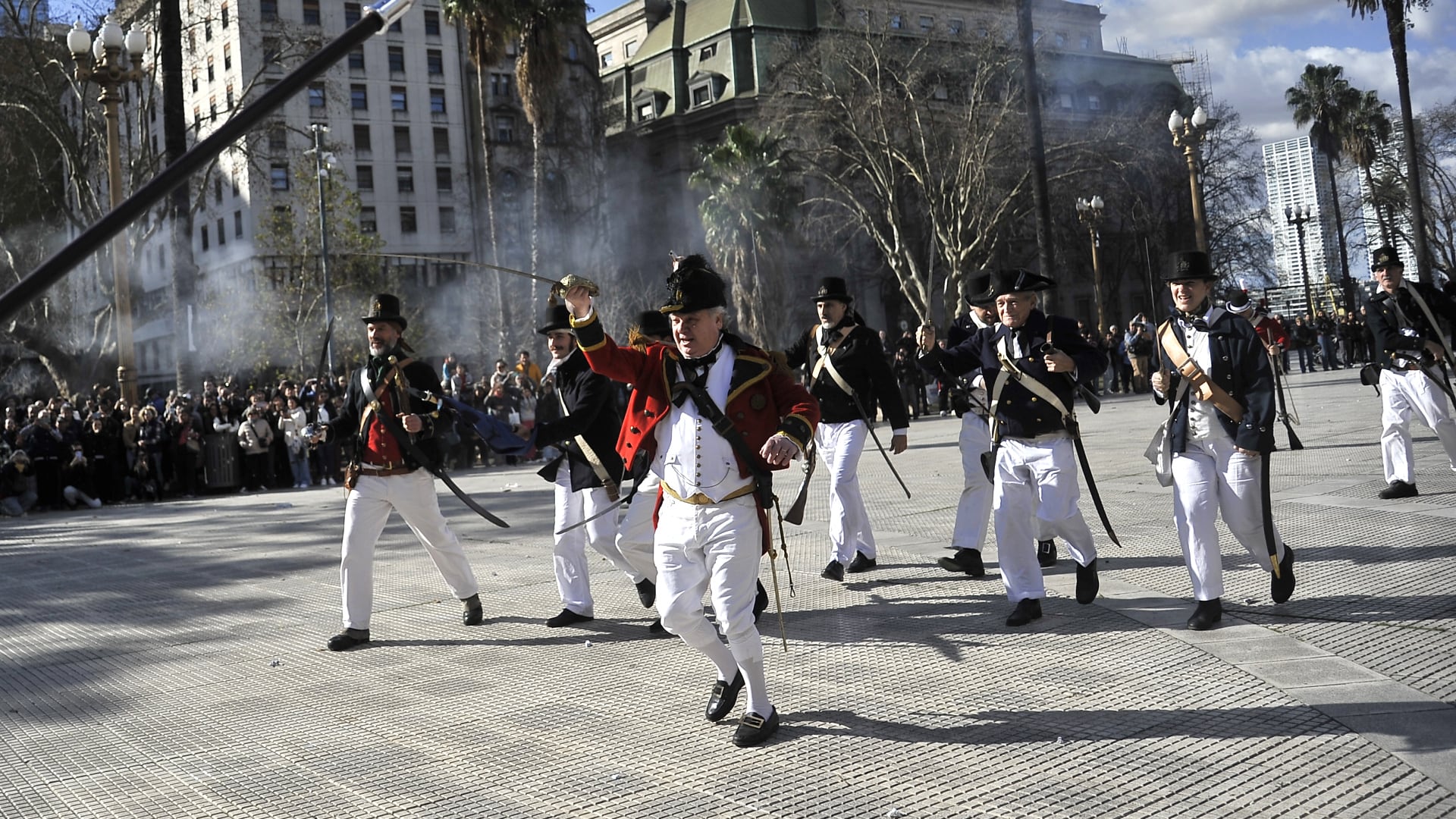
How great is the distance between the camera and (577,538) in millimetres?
7551

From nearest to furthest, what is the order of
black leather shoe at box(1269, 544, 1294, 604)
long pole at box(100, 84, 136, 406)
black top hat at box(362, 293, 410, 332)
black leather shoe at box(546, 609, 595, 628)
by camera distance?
black leather shoe at box(1269, 544, 1294, 604) < black leather shoe at box(546, 609, 595, 628) < black top hat at box(362, 293, 410, 332) < long pole at box(100, 84, 136, 406)

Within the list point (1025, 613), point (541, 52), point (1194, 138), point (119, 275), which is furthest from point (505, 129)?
point (1025, 613)

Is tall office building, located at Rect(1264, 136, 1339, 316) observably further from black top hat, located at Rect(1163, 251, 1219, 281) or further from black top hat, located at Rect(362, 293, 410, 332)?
black top hat, located at Rect(362, 293, 410, 332)

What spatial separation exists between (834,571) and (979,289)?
205 centimetres

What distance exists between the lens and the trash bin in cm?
2042

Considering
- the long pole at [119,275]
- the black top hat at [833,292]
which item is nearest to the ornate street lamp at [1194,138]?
the black top hat at [833,292]

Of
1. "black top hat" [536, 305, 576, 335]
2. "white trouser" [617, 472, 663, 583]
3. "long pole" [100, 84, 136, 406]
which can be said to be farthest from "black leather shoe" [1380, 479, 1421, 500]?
"long pole" [100, 84, 136, 406]

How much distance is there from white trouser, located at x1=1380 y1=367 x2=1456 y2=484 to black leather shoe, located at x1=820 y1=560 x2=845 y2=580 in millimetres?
4806

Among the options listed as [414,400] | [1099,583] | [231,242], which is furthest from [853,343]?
[231,242]

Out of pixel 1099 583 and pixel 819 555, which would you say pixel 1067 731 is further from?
pixel 819 555

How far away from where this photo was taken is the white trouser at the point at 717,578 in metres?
5.01

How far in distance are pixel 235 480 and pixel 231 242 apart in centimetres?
5303

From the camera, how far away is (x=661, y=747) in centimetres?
486

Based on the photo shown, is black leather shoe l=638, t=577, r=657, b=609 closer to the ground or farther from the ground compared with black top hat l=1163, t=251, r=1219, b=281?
closer to the ground
